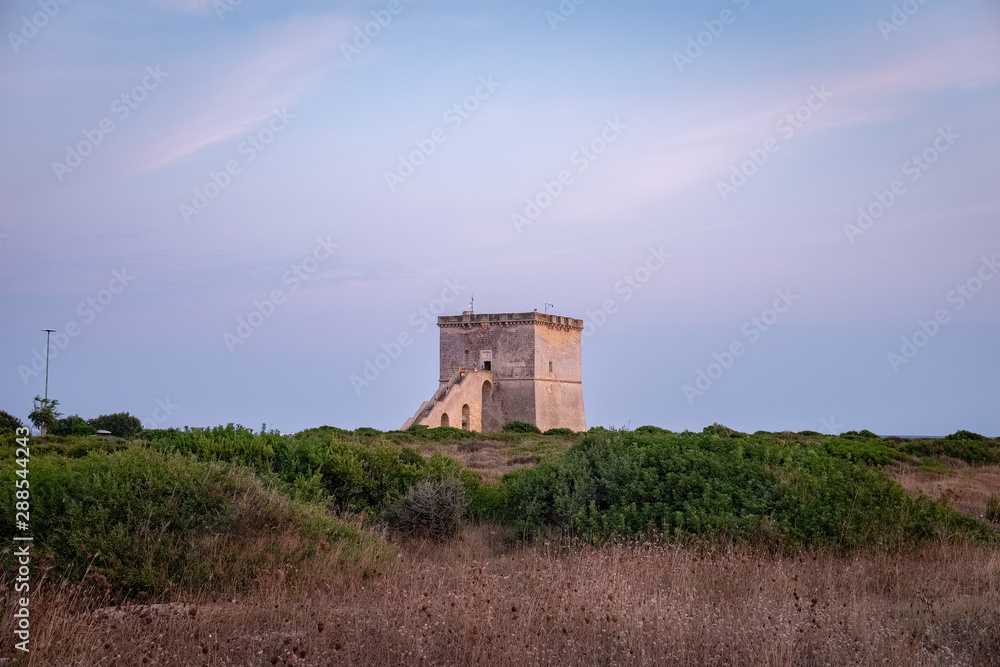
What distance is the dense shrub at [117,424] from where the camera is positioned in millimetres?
28812

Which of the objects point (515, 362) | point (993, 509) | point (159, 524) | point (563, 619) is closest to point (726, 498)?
point (563, 619)

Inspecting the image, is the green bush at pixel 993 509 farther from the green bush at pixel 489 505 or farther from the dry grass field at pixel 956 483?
the green bush at pixel 489 505

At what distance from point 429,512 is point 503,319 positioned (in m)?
33.5

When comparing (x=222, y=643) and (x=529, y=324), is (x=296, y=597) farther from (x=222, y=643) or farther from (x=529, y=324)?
(x=529, y=324)

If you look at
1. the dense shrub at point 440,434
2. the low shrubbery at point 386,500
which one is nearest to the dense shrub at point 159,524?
the low shrubbery at point 386,500

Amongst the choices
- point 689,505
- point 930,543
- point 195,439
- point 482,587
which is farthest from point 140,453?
point 930,543

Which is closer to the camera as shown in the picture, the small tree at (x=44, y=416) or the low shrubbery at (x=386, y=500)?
the low shrubbery at (x=386, y=500)

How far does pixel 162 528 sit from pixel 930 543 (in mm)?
7200

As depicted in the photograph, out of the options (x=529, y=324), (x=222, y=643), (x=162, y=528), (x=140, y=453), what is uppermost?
(x=529, y=324)

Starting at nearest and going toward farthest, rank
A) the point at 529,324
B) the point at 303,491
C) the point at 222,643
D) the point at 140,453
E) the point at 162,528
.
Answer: the point at 222,643 → the point at 162,528 → the point at 140,453 → the point at 303,491 → the point at 529,324

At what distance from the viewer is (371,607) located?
564 centimetres

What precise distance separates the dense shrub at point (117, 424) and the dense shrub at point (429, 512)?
22.1 meters

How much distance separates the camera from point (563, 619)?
530cm

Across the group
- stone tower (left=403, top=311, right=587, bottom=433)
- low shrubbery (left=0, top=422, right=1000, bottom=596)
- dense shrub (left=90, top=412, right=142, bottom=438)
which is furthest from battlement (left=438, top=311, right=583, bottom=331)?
low shrubbery (left=0, top=422, right=1000, bottom=596)
